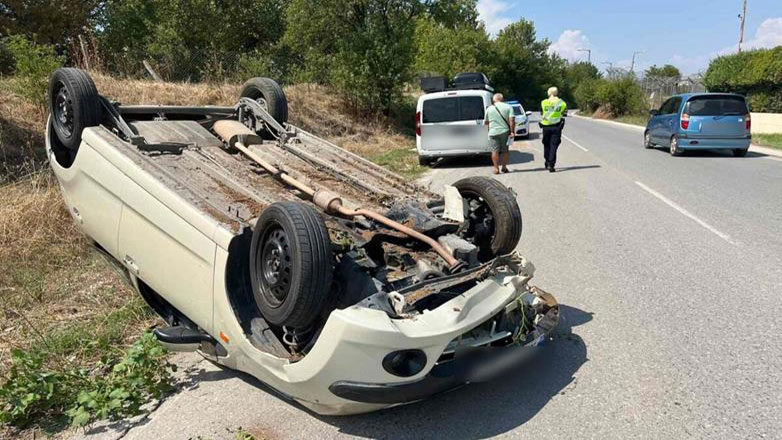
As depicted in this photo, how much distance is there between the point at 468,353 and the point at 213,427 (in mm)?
1458

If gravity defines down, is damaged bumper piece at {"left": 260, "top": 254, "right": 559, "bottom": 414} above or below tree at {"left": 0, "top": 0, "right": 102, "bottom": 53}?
below

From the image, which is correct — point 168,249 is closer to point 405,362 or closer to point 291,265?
point 291,265

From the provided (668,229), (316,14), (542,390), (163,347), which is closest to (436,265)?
(542,390)

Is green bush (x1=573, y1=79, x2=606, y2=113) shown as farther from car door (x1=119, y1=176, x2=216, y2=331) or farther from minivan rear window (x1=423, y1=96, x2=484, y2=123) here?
car door (x1=119, y1=176, x2=216, y2=331)

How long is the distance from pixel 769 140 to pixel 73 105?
70.5 feet

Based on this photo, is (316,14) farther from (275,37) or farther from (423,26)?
(423,26)

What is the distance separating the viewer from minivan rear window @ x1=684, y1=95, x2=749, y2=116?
14.0 metres

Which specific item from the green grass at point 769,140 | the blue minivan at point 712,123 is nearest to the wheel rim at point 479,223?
the blue minivan at point 712,123

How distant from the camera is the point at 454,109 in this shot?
1289cm

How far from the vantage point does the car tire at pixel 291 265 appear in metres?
2.81

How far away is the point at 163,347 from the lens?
11.5ft

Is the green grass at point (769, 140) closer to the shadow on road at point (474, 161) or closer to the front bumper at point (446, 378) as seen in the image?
the shadow on road at point (474, 161)

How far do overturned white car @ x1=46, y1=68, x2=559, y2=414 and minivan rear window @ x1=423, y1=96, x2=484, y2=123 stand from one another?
814cm

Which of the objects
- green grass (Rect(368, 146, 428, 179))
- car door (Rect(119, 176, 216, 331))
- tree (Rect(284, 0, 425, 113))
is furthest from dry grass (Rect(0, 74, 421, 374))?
tree (Rect(284, 0, 425, 113))
